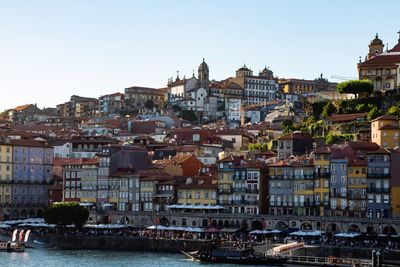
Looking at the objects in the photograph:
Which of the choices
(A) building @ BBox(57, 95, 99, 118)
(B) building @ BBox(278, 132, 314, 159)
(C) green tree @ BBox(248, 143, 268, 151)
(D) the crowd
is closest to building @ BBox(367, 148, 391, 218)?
(D) the crowd

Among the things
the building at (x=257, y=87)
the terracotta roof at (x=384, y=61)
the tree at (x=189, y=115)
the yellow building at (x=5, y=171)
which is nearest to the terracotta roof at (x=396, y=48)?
the terracotta roof at (x=384, y=61)

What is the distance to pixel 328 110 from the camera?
343 ft

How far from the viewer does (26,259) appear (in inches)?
2756

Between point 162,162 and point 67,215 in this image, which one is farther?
point 162,162

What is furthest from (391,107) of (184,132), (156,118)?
(156,118)

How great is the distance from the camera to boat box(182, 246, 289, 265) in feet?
216

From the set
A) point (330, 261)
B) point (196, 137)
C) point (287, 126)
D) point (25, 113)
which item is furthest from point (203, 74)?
point (330, 261)

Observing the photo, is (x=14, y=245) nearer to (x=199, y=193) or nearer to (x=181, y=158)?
(x=199, y=193)

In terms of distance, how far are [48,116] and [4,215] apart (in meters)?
83.1

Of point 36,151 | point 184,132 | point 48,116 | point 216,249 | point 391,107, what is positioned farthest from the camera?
point 48,116

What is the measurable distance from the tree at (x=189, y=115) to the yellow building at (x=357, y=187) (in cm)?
8349

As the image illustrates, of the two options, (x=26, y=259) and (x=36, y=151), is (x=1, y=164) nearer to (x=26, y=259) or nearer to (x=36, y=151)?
(x=36, y=151)

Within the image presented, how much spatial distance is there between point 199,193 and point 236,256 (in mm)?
19552

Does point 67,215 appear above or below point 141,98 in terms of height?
below
